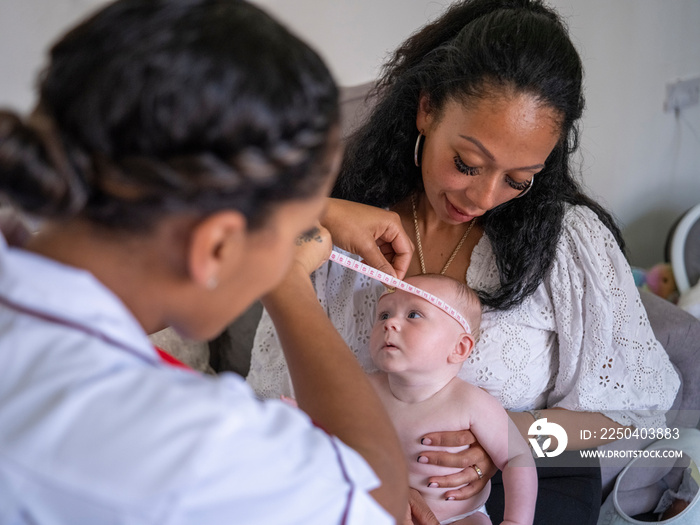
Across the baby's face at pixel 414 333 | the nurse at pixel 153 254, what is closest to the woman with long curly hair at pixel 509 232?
the baby's face at pixel 414 333

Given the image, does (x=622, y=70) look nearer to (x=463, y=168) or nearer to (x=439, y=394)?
(x=463, y=168)

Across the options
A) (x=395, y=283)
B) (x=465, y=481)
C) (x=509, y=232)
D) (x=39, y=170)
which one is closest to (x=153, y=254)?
(x=39, y=170)

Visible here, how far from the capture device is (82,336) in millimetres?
626

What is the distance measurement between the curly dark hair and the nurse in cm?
93

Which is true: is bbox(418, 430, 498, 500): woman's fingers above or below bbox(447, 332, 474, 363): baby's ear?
below

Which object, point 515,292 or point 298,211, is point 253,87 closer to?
point 298,211

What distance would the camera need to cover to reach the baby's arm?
1.48m

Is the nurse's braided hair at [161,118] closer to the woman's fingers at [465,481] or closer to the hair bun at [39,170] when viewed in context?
the hair bun at [39,170]

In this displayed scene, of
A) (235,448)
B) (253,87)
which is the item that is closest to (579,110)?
(253,87)

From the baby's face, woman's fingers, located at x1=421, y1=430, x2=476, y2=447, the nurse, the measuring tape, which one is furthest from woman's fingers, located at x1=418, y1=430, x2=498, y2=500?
the nurse

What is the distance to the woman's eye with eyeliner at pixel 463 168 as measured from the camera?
153cm

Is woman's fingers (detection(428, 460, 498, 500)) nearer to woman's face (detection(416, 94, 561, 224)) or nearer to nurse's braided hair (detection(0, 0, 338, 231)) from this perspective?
woman's face (detection(416, 94, 561, 224))

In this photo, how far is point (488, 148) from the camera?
148 cm

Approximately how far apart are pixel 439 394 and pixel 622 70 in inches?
89.0
